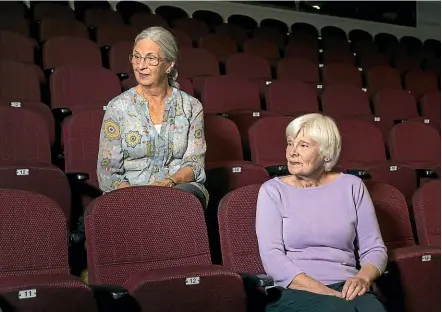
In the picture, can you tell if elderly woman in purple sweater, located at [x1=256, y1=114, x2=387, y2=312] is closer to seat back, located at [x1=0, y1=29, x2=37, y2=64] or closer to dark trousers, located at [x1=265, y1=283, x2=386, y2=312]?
dark trousers, located at [x1=265, y1=283, x2=386, y2=312]

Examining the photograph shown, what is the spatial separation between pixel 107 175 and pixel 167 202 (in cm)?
23

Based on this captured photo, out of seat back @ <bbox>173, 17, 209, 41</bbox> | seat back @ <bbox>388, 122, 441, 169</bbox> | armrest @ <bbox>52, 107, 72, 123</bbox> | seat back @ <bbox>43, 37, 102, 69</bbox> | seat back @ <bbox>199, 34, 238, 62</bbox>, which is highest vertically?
seat back @ <bbox>173, 17, 209, 41</bbox>

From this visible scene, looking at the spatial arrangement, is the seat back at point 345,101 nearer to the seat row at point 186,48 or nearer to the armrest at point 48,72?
the seat row at point 186,48

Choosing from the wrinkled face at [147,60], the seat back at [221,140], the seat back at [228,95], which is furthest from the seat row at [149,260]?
the seat back at [228,95]

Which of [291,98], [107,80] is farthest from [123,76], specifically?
[291,98]

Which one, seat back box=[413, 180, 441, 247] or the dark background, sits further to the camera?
the dark background

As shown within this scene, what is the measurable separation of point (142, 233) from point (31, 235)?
0.19 m

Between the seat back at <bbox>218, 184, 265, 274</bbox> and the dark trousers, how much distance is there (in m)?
0.08

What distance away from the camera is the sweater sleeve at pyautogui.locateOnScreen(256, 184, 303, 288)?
116 centimetres

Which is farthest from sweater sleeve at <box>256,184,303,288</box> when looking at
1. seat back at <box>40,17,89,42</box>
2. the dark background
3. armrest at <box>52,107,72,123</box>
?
the dark background

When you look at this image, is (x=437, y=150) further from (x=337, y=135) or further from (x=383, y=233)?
(x=337, y=135)

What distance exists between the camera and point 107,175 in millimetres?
1424

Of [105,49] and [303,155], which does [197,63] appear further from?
[303,155]

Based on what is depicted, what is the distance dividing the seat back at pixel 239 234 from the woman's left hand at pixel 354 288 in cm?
17
